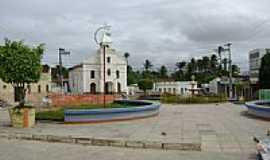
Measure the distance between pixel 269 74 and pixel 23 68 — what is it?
140ft

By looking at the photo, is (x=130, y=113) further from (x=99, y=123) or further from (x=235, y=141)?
(x=235, y=141)

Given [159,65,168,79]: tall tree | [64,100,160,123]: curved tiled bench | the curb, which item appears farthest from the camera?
[159,65,168,79]: tall tree

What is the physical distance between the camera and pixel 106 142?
38.3 feet

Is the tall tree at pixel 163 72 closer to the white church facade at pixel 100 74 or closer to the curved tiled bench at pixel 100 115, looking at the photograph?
the white church facade at pixel 100 74

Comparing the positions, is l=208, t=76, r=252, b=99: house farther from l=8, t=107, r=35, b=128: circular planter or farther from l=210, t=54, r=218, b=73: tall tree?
l=8, t=107, r=35, b=128: circular planter

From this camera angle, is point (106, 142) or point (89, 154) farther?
point (106, 142)

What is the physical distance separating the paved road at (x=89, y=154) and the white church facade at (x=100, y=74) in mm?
66236

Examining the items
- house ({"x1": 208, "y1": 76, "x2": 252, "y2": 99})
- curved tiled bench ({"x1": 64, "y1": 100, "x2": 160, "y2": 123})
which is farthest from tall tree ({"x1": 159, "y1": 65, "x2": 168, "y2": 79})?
curved tiled bench ({"x1": 64, "y1": 100, "x2": 160, "y2": 123})

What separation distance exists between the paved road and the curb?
0.34 metres

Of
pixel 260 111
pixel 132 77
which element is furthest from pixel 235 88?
pixel 132 77

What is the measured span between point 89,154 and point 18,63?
22.2ft

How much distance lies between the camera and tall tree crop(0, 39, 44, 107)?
15.5 m

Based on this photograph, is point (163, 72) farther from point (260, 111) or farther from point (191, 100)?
point (260, 111)

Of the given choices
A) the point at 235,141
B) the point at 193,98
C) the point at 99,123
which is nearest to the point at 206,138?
the point at 235,141
